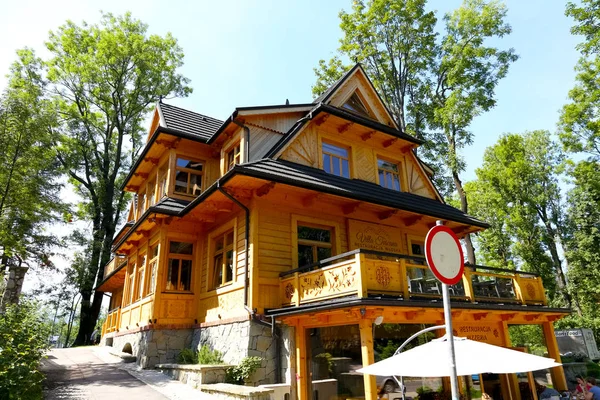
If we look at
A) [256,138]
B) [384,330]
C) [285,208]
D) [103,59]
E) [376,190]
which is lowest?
[384,330]

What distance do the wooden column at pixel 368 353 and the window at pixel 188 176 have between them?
387 inches

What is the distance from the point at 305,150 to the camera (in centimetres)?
1320

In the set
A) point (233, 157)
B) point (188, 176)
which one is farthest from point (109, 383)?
point (233, 157)

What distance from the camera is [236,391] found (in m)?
7.80

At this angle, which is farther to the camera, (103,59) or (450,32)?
(103,59)

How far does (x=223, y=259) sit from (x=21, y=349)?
19.3 feet

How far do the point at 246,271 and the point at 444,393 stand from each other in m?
6.25

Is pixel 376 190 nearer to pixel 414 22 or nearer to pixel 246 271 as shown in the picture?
pixel 246 271

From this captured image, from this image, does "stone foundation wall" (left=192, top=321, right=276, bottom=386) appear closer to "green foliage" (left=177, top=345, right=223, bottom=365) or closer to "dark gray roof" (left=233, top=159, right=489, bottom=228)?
"green foliage" (left=177, top=345, right=223, bottom=365)

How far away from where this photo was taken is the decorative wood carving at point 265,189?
10.8 meters

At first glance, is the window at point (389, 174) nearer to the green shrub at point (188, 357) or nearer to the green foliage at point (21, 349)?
the green shrub at point (188, 357)

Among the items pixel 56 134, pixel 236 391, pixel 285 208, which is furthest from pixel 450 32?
pixel 56 134

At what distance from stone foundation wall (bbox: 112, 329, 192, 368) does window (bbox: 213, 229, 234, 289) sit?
2.19m

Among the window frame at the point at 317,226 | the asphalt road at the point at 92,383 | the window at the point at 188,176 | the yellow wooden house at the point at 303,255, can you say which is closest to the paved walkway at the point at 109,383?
the asphalt road at the point at 92,383
